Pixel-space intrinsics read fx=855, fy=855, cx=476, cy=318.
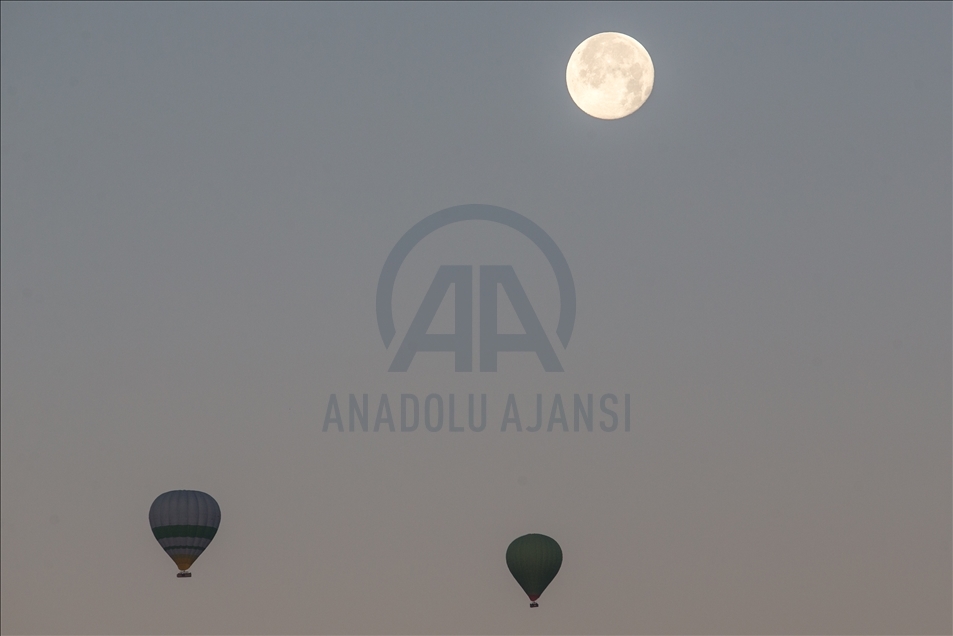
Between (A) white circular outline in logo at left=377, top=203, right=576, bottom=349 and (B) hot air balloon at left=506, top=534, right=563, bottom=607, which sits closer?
(B) hot air balloon at left=506, top=534, right=563, bottom=607

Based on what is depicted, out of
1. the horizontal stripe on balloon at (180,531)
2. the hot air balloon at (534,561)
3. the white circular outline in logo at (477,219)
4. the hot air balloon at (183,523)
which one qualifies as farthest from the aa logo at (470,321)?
the horizontal stripe on balloon at (180,531)

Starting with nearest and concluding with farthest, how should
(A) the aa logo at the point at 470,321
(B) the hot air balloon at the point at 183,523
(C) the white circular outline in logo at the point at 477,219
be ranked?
1. (B) the hot air balloon at the point at 183,523
2. (A) the aa logo at the point at 470,321
3. (C) the white circular outline in logo at the point at 477,219

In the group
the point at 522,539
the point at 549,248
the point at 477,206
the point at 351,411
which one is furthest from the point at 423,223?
the point at 522,539

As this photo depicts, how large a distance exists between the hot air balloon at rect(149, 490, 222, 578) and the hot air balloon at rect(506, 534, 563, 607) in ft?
22.5

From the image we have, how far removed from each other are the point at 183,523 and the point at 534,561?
25.3ft

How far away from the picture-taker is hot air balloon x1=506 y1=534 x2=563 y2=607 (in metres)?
18.7

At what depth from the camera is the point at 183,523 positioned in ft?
61.3

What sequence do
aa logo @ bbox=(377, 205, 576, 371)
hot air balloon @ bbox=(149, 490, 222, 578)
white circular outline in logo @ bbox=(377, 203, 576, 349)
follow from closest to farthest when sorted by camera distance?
hot air balloon @ bbox=(149, 490, 222, 578), aa logo @ bbox=(377, 205, 576, 371), white circular outline in logo @ bbox=(377, 203, 576, 349)

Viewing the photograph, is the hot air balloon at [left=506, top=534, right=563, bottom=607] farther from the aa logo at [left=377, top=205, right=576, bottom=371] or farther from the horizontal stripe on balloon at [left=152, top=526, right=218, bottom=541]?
the horizontal stripe on balloon at [left=152, top=526, right=218, bottom=541]

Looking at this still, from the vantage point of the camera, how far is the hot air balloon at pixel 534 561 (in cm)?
1870

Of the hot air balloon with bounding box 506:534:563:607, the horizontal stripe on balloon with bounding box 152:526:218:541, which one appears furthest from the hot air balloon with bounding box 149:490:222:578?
the hot air balloon with bounding box 506:534:563:607

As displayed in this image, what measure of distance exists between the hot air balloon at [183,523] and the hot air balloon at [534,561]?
686 cm

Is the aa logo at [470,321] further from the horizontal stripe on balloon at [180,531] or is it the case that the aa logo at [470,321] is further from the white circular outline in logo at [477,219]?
the horizontal stripe on balloon at [180,531]

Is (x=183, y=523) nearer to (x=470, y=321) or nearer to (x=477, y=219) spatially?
(x=470, y=321)
